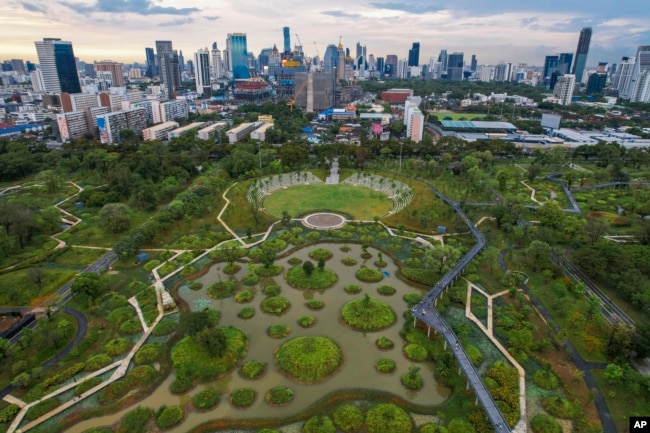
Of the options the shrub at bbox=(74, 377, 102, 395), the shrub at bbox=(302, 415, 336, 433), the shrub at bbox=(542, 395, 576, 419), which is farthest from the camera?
the shrub at bbox=(74, 377, 102, 395)

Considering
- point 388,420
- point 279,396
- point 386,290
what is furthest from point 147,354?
point 386,290

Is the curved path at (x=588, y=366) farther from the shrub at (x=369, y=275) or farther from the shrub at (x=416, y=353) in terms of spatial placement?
the shrub at (x=369, y=275)

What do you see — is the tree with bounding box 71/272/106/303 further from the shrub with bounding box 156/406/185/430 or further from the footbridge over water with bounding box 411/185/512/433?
the footbridge over water with bounding box 411/185/512/433

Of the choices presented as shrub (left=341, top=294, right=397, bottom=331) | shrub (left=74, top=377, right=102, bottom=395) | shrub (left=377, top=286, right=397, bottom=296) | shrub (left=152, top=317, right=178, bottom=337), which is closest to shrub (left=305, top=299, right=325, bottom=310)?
shrub (left=341, top=294, right=397, bottom=331)

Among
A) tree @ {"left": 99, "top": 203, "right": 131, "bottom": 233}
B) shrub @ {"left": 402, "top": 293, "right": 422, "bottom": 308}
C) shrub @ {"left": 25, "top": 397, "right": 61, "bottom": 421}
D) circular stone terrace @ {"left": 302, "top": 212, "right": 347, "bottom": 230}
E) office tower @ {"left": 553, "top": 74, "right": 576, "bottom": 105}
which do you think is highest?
office tower @ {"left": 553, "top": 74, "right": 576, "bottom": 105}

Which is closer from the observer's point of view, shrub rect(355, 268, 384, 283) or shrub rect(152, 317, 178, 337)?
shrub rect(152, 317, 178, 337)

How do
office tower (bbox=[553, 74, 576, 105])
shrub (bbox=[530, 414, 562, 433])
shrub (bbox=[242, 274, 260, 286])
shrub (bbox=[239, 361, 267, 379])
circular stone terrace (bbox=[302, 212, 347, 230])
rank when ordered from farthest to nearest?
office tower (bbox=[553, 74, 576, 105]) < circular stone terrace (bbox=[302, 212, 347, 230]) < shrub (bbox=[242, 274, 260, 286]) < shrub (bbox=[239, 361, 267, 379]) < shrub (bbox=[530, 414, 562, 433])

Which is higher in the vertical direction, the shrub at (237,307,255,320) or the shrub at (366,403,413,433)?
the shrub at (366,403,413,433)
